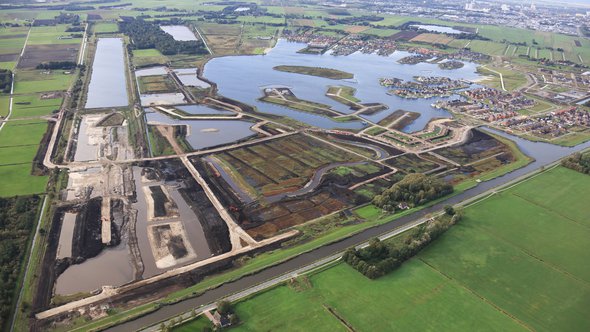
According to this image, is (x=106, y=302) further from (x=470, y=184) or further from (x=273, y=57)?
(x=273, y=57)

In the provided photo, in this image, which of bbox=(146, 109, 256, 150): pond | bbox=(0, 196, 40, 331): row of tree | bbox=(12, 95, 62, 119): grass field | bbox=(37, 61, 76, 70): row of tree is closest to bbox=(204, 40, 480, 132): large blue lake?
bbox=(146, 109, 256, 150): pond

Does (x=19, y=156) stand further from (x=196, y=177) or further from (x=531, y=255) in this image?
(x=531, y=255)

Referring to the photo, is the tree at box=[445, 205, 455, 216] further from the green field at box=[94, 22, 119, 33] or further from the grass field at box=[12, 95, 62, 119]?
the green field at box=[94, 22, 119, 33]

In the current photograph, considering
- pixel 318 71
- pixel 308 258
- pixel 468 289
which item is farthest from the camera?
pixel 318 71

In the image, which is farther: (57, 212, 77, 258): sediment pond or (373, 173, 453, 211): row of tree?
(373, 173, 453, 211): row of tree

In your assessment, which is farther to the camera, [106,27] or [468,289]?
[106,27]

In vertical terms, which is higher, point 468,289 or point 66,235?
point 66,235

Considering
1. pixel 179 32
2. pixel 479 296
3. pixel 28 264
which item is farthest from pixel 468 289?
pixel 179 32

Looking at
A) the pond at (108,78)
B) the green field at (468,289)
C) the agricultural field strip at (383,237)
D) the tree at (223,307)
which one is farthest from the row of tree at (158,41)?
the tree at (223,307)
